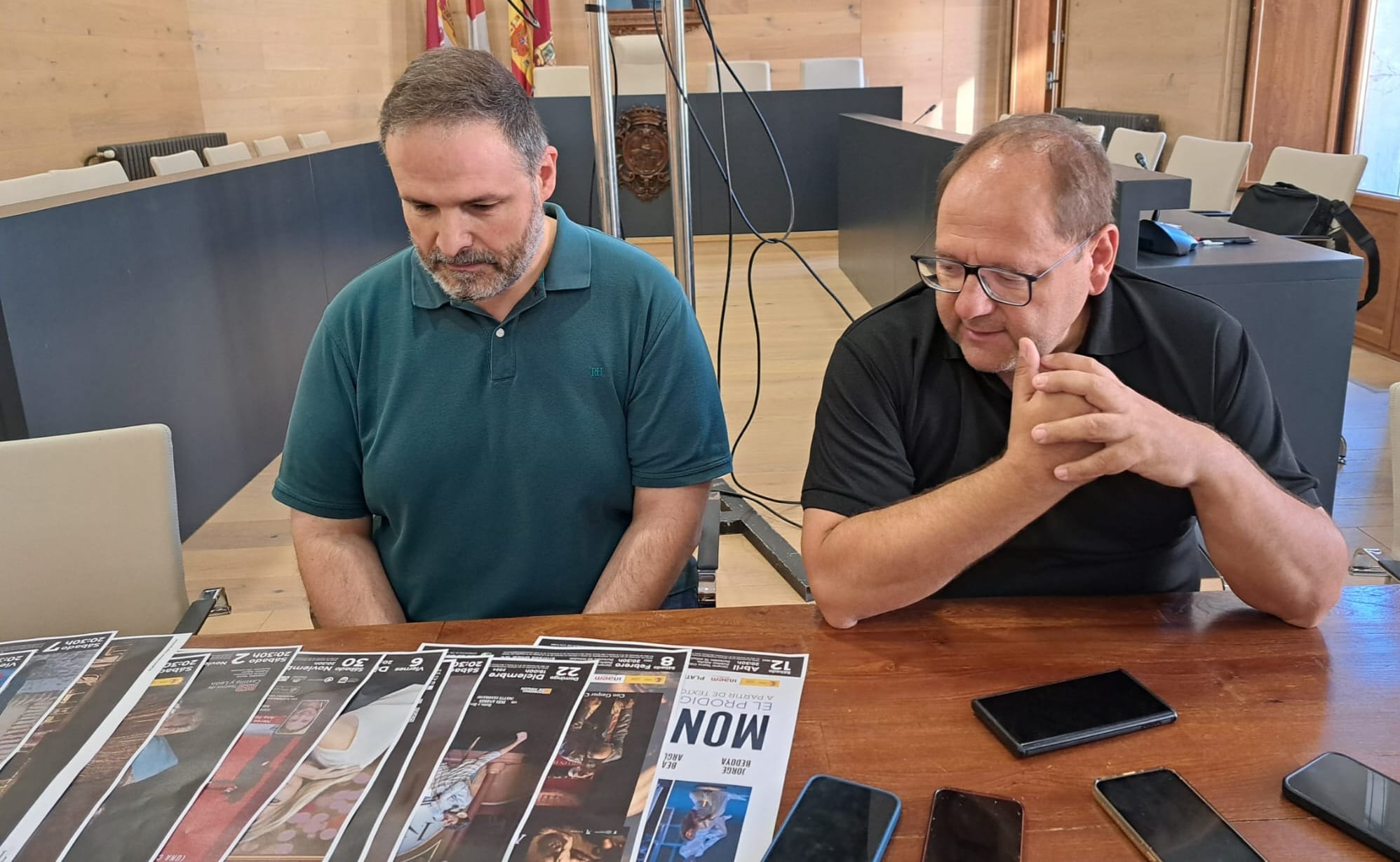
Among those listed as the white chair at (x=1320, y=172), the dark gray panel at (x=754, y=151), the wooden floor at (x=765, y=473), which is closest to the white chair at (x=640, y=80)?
the dark gray panel at (x=754, y=151)

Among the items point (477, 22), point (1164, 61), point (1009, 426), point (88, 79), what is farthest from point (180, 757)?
point (477, 22)

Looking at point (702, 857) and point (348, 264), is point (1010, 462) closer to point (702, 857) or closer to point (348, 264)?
point (702, 857)

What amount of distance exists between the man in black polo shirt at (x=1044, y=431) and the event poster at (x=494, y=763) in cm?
31

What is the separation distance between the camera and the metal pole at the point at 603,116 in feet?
6.79

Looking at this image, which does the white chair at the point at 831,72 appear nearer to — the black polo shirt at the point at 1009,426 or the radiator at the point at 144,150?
the radiator at the point at 144,150

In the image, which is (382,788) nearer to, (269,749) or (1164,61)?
(269,749)

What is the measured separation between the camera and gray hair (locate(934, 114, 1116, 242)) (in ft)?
3.64

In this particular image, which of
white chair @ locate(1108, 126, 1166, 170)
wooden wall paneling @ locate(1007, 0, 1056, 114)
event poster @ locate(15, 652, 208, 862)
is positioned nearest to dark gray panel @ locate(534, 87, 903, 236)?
wooden wall paneling @ locate(1007, 0, 1056, 114)

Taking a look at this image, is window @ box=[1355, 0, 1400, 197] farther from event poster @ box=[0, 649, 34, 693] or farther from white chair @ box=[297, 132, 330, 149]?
white chair @ box=[297, 132, 330, 149]

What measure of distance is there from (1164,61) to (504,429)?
5.95m

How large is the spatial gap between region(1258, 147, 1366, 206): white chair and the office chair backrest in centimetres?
351

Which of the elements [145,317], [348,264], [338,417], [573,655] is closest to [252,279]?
[145,317]

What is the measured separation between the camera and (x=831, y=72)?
720 centimetres

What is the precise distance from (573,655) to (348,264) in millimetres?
3668
